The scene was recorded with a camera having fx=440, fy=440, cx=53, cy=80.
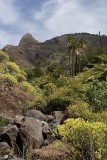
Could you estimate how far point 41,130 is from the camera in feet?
50.9

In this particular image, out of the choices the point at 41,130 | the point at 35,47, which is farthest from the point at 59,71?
the point at 35,47

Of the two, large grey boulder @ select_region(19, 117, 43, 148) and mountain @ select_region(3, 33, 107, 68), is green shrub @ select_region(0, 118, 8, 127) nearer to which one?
large grey boulder @ select_region(19, 117, 43, 148)

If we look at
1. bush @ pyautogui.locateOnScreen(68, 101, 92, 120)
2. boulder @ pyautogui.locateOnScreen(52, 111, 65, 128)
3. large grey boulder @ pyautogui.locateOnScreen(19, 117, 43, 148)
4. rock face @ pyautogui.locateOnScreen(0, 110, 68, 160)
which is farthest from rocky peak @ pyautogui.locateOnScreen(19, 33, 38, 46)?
large grey boulder @ pyautogui.locateOnScreen(19, 117, 43, 148)

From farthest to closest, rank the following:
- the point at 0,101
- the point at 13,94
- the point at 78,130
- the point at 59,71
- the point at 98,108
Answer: the point at 59,71, the point at 13,94, the point at 0,101, the point at 98,108, the point at 78,130

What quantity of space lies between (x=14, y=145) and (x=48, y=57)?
4081 inches

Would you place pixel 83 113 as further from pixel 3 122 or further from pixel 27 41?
pixel 27 41

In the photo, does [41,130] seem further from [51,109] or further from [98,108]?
[51,109]

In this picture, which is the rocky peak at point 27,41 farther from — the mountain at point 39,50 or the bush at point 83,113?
the bush at point 83,113

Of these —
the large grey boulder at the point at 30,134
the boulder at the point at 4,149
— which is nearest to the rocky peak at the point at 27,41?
the large grey boulder at the point at 30,134

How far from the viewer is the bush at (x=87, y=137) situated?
10.5 meters

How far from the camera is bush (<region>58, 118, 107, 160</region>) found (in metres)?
10.5

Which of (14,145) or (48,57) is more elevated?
(48,57)

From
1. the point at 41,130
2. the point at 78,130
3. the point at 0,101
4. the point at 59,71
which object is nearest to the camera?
the point at 78,130

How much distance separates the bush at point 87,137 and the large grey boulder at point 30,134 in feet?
11.2
